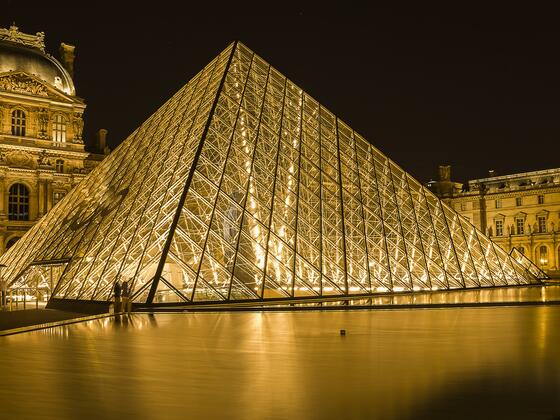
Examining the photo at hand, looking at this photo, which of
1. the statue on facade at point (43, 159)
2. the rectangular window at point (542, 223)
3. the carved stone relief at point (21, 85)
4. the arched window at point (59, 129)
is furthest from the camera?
the rectangular window at point (542, 223)

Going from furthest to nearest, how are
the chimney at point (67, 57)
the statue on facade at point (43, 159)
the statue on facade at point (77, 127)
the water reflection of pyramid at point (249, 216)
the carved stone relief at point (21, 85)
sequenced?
the chimney at point (67, 57) → the statue on facade at point (77, 127) → the statue on facade at point (43, 159) → the carved stone relief at point (21, 85) → the water reflection of pyramid at point (249, 216)

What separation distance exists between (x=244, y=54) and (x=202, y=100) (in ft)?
14.5

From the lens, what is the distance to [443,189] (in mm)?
77375

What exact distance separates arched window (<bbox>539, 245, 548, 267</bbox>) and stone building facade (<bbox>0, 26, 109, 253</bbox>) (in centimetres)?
4537

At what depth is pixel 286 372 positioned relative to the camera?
682cm

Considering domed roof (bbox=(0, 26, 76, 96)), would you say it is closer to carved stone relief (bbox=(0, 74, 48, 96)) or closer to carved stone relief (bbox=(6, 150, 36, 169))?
carved stone relief (bbox=(0, 74, 48, 96))

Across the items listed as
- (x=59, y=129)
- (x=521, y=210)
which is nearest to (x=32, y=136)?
(x=59, y=129)

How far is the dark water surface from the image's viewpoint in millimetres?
5203

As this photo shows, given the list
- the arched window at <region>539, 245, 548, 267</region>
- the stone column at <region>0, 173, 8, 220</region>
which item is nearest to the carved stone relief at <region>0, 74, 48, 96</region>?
the stone column at <region>0, 173, 8, 220</region>

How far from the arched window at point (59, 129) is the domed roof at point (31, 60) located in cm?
241

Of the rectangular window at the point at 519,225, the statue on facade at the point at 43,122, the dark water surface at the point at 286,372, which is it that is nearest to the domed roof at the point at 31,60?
the statue on facade at the point at 43,122

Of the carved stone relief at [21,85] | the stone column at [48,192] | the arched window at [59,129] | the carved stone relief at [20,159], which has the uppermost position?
the carved stone relief at [21,85]

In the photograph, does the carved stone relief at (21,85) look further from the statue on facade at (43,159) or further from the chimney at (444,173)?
the chimney at (444,173)

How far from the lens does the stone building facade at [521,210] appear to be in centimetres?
6719
